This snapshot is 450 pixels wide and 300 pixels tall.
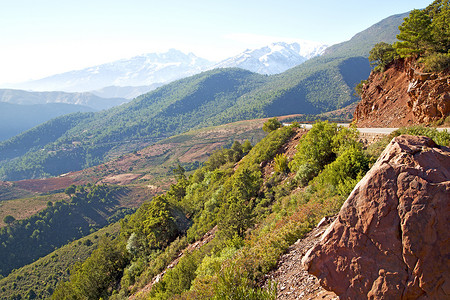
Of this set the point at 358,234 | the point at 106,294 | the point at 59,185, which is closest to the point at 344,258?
the point at 358,234

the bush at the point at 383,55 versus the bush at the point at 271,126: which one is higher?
the bush at the point at 383,55

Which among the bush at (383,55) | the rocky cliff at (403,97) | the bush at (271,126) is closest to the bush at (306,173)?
the rocky cliff at (403,97)

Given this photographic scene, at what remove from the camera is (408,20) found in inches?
955

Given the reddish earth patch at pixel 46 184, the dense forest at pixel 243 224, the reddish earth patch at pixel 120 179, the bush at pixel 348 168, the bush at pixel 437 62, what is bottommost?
the reddish earth patch at pixel 120 179

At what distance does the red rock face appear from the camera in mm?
5121

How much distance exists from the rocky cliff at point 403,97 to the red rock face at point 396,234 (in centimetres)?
1675

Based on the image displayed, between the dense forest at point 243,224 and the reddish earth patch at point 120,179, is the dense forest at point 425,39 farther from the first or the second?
the reddish earth patch at point 120,179

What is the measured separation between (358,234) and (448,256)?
4.96 feet

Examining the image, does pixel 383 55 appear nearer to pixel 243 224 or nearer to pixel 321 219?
pixel 243 224

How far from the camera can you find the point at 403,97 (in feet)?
82.0

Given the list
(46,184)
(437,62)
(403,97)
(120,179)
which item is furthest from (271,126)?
(46,184)

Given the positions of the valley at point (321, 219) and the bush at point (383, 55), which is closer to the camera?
the valley at point (321, 219)

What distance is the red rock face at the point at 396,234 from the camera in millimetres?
5121

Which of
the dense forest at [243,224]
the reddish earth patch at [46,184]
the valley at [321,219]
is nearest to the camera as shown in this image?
the valley at [321,219]
